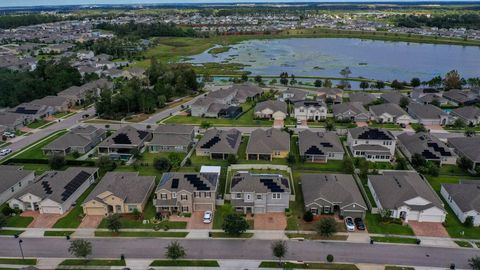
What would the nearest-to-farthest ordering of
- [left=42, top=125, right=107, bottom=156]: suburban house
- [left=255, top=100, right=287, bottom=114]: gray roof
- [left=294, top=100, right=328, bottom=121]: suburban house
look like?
1. [left=42, top=125, right=107, bottom=156]: suburban house
2. [left=294, top=100, right=328, bottom=121]: suburban house
3. [left=255, top=100, right=287, bottom=114]: gray roof

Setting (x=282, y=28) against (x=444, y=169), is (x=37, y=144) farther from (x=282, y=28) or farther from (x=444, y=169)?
(x=282, y=28)

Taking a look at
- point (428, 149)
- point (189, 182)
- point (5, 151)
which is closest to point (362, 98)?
point (428, 149)

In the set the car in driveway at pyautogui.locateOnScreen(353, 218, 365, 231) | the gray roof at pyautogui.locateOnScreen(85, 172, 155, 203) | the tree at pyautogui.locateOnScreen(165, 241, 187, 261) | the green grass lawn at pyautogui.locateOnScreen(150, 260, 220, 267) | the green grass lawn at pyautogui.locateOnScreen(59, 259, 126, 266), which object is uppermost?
the gray roof at pyautogui.locateOnScreen(85, 172, 155, 203)

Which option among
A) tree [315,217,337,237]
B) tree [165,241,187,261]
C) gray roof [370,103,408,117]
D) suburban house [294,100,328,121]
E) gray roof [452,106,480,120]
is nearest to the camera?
tree [165,241,187,261]

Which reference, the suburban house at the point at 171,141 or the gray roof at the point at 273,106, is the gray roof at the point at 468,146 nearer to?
the gray roof at the point at 273,106

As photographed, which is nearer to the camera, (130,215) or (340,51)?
(130,215)

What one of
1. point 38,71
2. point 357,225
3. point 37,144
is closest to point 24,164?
point 37,144

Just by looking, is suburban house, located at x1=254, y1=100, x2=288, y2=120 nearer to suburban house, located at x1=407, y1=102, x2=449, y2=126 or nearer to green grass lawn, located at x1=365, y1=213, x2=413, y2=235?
suburban house, located at x1=407, y1=102, x2=449, y2=126

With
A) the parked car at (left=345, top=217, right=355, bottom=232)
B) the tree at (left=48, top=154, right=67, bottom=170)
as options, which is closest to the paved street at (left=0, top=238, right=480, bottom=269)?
the parked car at (left=345, top=217, right=355, bottom=232)
